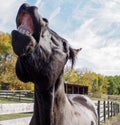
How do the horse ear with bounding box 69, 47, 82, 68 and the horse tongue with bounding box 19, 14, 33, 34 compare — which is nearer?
the horse tongue with bounding box 19, 14, 33, 34

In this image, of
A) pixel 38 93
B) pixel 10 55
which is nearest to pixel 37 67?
pixel 38 93

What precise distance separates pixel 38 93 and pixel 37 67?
0.90 feet

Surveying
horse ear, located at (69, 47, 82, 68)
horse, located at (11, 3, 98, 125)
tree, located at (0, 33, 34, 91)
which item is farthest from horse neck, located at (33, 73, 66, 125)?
tree, located at (0, 33, 34, 91)

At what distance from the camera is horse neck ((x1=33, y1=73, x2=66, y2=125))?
7.86 ft

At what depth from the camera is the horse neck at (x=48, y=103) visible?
94.3 inches

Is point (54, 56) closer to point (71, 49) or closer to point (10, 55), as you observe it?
point (71, 49)

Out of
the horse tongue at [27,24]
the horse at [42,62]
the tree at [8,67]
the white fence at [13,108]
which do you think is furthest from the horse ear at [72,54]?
the tree at [8,67]

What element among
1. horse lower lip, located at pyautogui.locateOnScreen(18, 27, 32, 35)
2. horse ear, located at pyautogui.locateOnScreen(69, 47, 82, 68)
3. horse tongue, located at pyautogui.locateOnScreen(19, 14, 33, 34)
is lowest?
horse ear, located at pyautogui.locateOnScreen(69, 47, 82, 68)

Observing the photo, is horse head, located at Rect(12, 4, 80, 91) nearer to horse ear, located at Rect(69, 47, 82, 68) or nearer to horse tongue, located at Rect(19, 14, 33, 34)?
horse tongue, located at Rect(19, 14, 33, 34)

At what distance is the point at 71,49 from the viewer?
2.78 metres

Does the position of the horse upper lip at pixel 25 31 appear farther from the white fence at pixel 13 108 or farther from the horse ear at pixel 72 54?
the white fence at pixel 13 108

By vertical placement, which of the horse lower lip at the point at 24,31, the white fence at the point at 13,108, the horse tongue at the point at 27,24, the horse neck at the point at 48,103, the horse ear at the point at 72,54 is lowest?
the white fence at the point at 13,108

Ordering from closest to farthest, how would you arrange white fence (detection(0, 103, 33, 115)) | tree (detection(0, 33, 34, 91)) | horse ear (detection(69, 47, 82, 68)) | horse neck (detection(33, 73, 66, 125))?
horse neck (detection(33, 73, 66, 125)) → horse ear (detection(69, 47, 82, 68)) → white fence (detection(0, 103, 33, 115)) → tree (detection(0, 33, 34, 91))

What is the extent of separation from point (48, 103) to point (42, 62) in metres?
0.36
